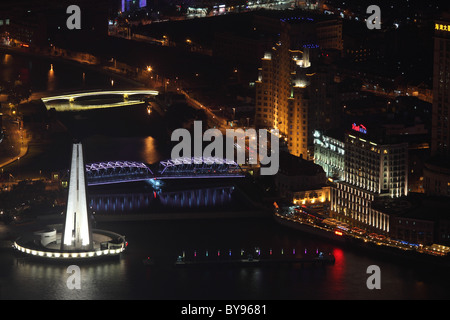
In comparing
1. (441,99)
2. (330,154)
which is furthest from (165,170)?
(441,99)

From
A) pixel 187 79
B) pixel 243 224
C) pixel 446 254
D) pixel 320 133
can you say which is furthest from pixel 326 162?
pixel 187 79

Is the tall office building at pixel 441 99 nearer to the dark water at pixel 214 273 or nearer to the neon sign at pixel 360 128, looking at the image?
the neon sign at pixel 360 128

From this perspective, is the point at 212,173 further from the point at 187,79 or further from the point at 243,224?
the point at 187,79

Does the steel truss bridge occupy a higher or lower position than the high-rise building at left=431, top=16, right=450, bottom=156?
lower

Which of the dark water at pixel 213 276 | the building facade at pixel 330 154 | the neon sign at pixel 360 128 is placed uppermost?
the neon sign at pixel 360 128

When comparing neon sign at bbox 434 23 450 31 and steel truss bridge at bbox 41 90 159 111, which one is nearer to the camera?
neon sign at bbox 434 23 450 31

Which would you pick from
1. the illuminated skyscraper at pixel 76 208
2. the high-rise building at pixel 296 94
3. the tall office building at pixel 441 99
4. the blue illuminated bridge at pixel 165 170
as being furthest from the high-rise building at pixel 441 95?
the illuminated skyscraper at pixel 76 208

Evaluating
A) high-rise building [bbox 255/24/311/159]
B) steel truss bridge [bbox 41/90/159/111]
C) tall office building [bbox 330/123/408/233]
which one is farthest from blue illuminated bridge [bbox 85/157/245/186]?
steel truss bridge [bbox 41/90/159/111]

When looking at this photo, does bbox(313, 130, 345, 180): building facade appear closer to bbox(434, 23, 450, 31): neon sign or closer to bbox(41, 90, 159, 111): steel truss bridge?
bbox(434, 23, 450, 31): neon sign
